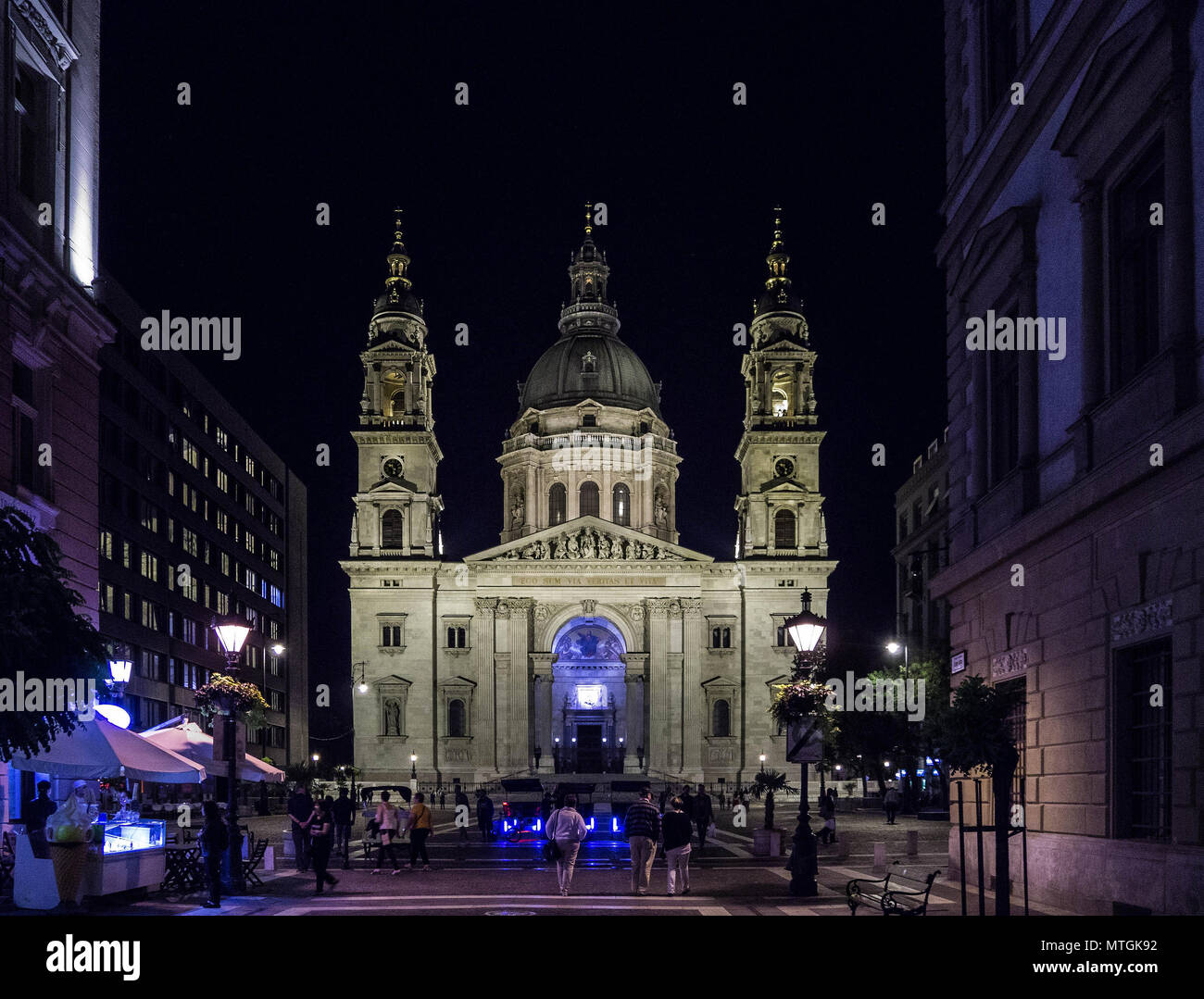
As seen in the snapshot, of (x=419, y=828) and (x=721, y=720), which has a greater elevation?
(x=419, y=828)

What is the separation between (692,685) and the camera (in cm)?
9519

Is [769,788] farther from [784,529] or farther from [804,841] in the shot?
[784,529]

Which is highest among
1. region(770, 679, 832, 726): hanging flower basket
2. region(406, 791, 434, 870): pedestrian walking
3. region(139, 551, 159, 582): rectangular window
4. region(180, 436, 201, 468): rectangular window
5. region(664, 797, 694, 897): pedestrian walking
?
region(180, 436, 201, 468): rectangular window

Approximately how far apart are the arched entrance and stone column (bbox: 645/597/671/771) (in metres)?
3.11

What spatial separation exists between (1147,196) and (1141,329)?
1.58 meters

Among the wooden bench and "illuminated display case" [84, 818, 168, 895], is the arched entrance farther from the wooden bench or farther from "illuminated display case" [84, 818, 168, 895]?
the wooden bench

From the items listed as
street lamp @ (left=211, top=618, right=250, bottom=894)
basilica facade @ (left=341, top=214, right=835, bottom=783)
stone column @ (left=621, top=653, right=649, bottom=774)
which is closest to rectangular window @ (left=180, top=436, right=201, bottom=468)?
basilica facade @ (left=341, top=214, right=835, bottom=783)

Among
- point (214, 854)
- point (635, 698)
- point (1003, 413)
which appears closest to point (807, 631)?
point (1003, 413)

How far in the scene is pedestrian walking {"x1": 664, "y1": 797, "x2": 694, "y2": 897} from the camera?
78.9 ft

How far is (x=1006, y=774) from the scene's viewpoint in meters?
16.0

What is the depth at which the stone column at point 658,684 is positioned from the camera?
9350 centimetres

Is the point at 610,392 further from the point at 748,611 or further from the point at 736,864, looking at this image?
the point at 736,864

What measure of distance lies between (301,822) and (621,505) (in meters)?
79.6
